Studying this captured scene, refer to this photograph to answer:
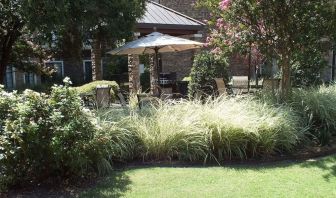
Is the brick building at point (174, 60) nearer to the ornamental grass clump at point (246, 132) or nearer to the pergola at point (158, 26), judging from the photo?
the pergola at point (158, 26)

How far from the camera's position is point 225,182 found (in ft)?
17.8

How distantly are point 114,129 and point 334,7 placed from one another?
4727 mm

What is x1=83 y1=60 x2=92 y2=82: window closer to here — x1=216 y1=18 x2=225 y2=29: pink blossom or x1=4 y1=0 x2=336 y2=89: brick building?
x1=4 y1=0 x2=336 y2=89: brick building

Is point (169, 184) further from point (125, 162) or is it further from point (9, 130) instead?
point (9, 130)

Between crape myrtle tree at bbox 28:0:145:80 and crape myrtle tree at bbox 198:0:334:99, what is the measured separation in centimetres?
184

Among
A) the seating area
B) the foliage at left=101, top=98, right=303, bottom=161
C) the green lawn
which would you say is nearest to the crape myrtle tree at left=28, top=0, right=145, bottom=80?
the seating area

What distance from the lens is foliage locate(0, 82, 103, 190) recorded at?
16.2 feet

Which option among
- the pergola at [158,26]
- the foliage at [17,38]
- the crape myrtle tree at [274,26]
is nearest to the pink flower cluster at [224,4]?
the crape myrtle tree at [274,26]

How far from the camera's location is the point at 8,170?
502cm

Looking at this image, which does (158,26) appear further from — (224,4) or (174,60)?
(224,4)

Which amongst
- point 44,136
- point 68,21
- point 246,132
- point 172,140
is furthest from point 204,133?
point 68,21

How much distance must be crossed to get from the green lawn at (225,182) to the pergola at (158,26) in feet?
29.7

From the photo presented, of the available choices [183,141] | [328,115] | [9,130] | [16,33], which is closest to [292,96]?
[328,115]

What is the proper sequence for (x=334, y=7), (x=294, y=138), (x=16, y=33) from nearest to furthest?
1. (x=294, y=138)
2. (x=334, y=7)
3. (x=16, y=33)
